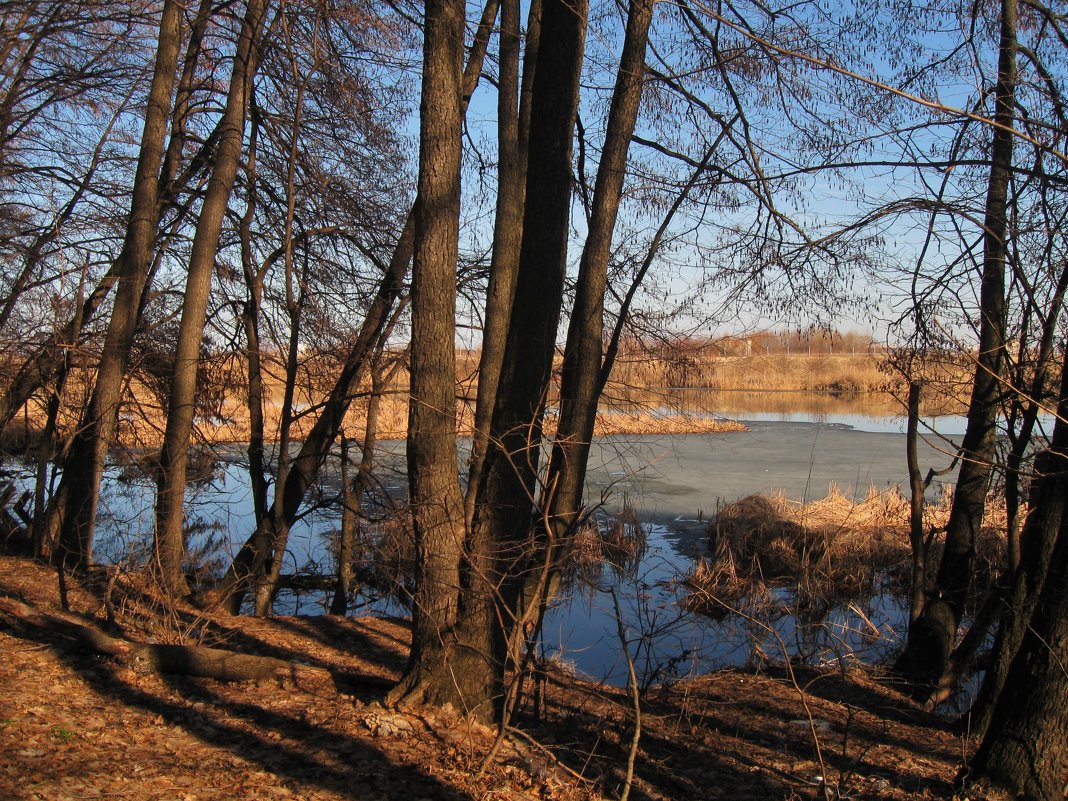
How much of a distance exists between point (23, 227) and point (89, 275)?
1499 millimetres

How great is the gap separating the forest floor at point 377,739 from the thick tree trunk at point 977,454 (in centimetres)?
58

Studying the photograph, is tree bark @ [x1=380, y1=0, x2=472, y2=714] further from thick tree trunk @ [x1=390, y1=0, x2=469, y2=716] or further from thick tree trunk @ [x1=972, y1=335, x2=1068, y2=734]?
thick tree trunk @ [x1=972, y1=335, x2=1068, y2=734]

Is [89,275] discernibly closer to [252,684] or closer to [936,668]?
[252,684]

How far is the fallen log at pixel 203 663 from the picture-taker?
215 inches

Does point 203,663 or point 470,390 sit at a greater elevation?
point 470,390

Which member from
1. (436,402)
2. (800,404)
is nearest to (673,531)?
(436,402)

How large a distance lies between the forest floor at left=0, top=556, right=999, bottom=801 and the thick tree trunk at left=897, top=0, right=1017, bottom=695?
58cm

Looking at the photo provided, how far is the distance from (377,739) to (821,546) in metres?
7.64

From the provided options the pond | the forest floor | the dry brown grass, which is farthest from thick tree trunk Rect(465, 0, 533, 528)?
the forest floor

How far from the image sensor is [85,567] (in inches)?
326

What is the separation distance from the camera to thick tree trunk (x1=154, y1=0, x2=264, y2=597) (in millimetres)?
8062

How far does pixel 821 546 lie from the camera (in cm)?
1095

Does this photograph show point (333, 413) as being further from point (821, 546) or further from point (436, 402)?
point (821, 546)

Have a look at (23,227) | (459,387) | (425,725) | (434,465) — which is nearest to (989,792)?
(425,725)
